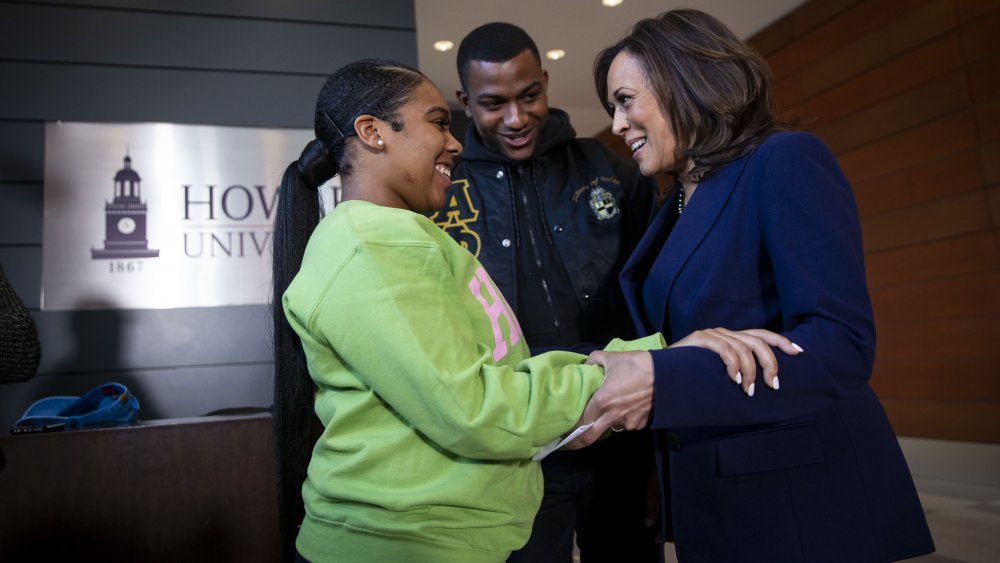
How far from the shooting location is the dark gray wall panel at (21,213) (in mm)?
2533

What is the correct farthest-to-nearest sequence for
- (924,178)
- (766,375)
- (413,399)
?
(924,178) → (766,375) → (413,399)

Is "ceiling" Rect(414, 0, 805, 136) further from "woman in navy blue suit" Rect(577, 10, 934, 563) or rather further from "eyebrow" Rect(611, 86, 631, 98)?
"woman in navy blue suit" Rect(577, 10, 934, 563)

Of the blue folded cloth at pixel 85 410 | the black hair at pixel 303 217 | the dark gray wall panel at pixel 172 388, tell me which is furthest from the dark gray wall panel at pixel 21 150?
the black hair at pixel 303 217

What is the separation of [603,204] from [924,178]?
363cm

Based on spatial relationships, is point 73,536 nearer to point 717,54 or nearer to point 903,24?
point 717,54

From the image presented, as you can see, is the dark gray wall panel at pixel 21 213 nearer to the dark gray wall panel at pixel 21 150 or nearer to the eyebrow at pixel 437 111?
the dark gray wall panel at pixel 21 150

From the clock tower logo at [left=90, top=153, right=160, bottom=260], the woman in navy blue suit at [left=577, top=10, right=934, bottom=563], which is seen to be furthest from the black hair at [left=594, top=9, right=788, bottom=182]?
the clock tower logo at [left=90, top=153, right=160, bottom=260]

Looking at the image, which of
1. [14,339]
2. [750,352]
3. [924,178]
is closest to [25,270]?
[14,339]

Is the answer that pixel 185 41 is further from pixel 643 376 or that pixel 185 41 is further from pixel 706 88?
pixel 643 376

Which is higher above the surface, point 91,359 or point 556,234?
point 556,234

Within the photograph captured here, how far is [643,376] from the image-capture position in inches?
39.0

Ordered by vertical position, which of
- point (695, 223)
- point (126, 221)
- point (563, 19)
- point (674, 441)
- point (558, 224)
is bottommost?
point (674, 441)

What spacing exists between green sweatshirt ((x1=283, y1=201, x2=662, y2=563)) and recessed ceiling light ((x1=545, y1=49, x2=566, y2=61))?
527cm

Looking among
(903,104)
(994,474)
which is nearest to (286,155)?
(903,104)
